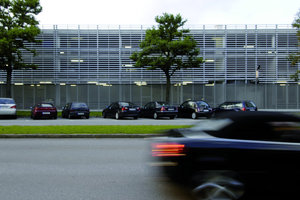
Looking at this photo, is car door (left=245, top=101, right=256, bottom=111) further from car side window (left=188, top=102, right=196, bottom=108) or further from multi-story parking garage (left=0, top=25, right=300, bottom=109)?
multi-story parking garage (left=0, top=25, right=300, bottom=109)

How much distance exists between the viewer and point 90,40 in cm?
3127

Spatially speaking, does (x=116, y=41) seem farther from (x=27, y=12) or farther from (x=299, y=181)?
(x=299, y=181)

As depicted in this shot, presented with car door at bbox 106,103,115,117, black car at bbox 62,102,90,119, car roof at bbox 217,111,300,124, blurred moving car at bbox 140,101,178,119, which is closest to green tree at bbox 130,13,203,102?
blurred moving car at bbox 140,101,178,119

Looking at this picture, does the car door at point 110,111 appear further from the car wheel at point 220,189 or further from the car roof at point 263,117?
the car wheel at point 220,189

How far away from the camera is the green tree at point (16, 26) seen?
80.4ft

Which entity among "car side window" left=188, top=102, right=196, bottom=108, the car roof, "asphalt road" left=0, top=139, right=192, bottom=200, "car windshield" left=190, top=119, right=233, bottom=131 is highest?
the car roof

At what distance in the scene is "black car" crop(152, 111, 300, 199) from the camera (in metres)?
3.57

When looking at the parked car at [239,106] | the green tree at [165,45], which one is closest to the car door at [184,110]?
the parked car at [239,106]

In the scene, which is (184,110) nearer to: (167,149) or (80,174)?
(80,174)

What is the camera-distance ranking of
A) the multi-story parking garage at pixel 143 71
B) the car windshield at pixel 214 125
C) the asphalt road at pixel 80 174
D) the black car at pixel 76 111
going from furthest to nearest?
the multi-story parking garage at pixel 143 71
the black car at pixel 76 111
the asphalt road at pixel 80 174
the car windshield at pixel 214 125

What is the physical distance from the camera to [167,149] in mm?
3938

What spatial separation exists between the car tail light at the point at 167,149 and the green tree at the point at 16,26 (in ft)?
78.8

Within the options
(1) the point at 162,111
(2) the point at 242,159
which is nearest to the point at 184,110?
(1) the point at 162,111

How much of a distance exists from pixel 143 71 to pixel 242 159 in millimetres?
28293
